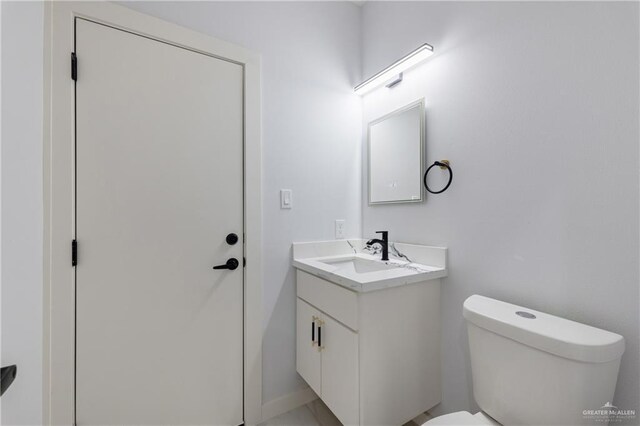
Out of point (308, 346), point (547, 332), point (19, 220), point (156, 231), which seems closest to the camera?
point (19, 220)

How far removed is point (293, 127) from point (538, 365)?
1526 mm

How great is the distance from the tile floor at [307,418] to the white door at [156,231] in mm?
227

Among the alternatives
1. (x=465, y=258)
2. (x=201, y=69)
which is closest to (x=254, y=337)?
(x=465, y=258)

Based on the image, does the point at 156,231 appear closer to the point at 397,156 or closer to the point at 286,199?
the point at 286,199

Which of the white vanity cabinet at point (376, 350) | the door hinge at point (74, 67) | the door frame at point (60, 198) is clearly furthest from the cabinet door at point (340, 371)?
the door hinge at point (74, 67)

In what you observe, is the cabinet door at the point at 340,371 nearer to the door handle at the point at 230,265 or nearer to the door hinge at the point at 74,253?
the door handle at the point at 230,265

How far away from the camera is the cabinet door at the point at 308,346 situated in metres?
1.40

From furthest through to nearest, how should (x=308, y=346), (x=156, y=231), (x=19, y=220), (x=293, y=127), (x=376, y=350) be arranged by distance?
(x=293, y=127), (x=308, y=346), (x=156, y=231), (x=376, y=350), (x=19, y=220)

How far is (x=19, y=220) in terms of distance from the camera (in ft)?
1.89

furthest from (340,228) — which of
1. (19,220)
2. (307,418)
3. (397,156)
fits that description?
(19,220)

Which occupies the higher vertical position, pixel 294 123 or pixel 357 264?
pixel 294 123

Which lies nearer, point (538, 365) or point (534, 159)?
point (538, 365)

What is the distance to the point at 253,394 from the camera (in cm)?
146

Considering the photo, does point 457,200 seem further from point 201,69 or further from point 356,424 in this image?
point 201,69
